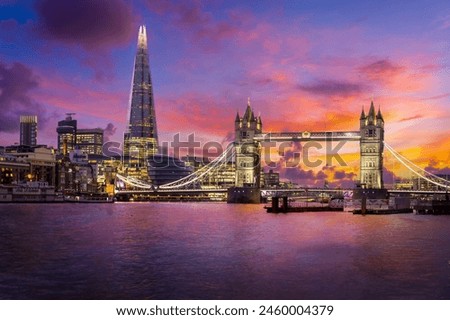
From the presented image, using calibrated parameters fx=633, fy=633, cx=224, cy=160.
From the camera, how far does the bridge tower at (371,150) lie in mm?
105562

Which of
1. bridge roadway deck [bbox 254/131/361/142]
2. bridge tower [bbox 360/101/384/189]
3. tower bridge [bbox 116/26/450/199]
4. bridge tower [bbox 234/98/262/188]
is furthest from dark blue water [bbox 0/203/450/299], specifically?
bridge tower [bbox 234/98/262/188]

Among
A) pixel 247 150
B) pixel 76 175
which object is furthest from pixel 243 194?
pixel 76 175

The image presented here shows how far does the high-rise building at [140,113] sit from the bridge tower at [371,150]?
310 feet

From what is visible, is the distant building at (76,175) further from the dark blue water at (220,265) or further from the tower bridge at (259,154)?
the dark blue water at (220,265)

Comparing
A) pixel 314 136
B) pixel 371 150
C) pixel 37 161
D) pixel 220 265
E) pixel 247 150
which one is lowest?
pixel 220 265

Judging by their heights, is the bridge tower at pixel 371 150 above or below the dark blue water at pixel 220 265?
above

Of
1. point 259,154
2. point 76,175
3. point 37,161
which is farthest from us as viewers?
point 76,175

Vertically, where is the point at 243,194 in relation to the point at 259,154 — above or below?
below

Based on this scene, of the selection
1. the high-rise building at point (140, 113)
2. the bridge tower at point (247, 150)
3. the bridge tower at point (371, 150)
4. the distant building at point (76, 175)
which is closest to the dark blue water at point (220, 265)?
the bridge tower at point (371, 150)

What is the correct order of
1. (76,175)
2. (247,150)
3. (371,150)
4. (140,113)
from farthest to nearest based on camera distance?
(140,113) < (76,175) < (247,150) < (371,150)

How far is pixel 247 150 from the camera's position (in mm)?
114125

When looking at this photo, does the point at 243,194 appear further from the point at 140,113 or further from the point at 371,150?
the point at 140,113

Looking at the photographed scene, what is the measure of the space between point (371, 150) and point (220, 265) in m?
88.4

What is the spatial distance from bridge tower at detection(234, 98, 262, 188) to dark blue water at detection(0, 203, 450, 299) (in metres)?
75.0
